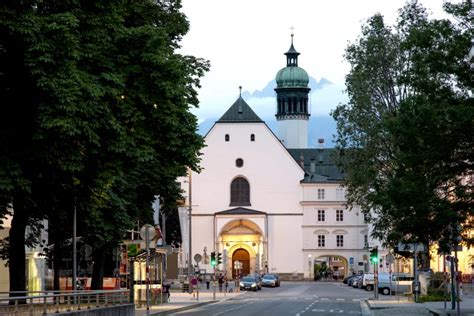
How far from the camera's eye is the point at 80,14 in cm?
2848

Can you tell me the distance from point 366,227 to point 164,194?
9470 cm

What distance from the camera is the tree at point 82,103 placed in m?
26.3

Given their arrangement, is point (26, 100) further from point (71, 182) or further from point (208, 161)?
point (208, 161)

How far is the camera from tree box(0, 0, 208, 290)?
26.3 m

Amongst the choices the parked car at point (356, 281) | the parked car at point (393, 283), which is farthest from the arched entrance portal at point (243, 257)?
the parked car at point (393, 283)

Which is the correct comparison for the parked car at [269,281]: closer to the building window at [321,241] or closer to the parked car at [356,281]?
the parked car at [356,281]

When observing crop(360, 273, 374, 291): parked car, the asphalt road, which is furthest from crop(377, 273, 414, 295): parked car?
crop(360, 273, 374, 291): parked car

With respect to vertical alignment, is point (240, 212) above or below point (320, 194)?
below

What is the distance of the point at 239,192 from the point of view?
136 m

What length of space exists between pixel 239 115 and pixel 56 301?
106703 millimetres

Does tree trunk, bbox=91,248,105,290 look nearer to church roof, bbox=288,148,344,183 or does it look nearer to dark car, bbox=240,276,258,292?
dark car, bbox=240,276,258,292

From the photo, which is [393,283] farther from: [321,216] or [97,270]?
[321,216]

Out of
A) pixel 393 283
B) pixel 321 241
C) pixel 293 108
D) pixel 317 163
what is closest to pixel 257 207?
pixel 321 241

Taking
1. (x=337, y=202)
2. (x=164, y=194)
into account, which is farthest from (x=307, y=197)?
(x=164, y=194)
